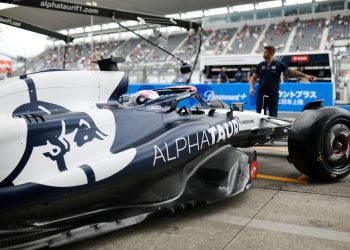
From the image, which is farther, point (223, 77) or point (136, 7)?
point (136, 7)

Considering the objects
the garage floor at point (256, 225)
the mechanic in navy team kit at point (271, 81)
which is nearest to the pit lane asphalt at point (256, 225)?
the garage floor at point (256, 225)

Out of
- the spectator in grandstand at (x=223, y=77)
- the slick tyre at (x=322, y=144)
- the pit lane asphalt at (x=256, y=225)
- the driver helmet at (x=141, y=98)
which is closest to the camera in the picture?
the pit lane asphalt at (x=256, y=225)

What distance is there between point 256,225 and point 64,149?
1413mm

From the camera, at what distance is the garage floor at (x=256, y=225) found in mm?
2344

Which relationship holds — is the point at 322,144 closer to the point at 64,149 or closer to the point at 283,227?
the point at 283,227

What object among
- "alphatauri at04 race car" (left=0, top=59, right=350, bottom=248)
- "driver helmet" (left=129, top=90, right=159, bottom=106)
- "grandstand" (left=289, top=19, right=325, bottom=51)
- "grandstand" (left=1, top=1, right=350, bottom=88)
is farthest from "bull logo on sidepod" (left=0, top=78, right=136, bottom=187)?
"grandstand" (left=289, top=19, right=325, bottom=51)

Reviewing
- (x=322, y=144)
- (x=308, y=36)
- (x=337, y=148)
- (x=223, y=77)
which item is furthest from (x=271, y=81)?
(x=308, y=36)

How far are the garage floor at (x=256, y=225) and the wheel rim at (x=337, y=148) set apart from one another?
0.84ft

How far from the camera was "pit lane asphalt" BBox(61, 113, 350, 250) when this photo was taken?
7.69 ft

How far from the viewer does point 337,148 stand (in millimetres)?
3861

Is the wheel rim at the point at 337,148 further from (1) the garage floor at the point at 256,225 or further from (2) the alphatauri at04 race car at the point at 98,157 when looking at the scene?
(1) the garage floor at the point at 256,225

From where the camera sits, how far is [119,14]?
19.6 ft

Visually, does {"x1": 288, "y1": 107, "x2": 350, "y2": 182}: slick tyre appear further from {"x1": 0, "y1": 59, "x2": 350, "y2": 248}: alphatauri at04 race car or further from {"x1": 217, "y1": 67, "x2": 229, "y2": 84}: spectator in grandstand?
{"x1": 217, "y1": 67, "x2": 229, "y2": 84}: spectator in grandstand

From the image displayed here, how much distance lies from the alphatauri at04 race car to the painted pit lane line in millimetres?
175
